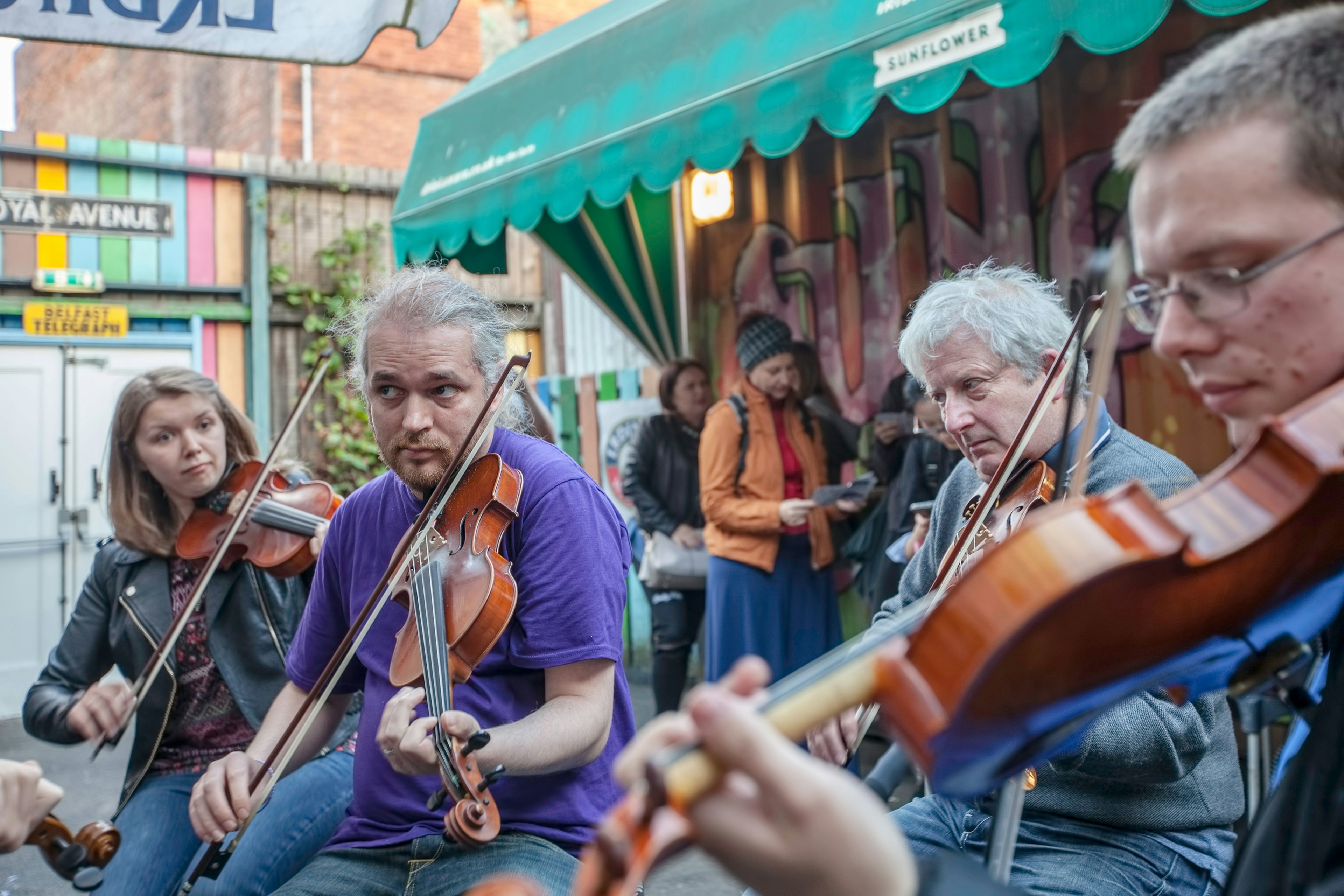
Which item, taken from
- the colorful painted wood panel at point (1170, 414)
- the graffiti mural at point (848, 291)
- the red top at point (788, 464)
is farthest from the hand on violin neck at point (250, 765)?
the graffiti mural at point (848, 291)

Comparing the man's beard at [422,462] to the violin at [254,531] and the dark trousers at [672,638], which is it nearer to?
the violin at [254,531]

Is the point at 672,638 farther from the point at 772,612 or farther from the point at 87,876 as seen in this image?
the point at 87,876

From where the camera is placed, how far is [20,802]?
148 cm

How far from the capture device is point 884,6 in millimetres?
3518

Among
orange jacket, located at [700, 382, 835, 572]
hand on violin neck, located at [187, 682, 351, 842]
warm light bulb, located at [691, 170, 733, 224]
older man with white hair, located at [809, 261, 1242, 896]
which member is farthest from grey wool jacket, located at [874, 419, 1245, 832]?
warm light bulb, located at [691, 170, 733, 224]

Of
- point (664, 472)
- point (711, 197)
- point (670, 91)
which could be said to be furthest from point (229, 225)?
point (670, 91)

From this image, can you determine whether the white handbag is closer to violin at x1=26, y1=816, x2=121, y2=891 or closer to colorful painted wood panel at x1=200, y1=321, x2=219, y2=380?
violin at x1=26, y1=816, x2=121, y2=891

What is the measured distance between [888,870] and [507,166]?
187 inches

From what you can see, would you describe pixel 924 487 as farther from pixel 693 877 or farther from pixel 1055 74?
pixel 1055 74

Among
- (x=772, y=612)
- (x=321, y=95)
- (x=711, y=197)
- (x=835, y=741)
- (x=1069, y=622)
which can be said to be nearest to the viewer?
(x=1069, y=622)

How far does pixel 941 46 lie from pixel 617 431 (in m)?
3.86

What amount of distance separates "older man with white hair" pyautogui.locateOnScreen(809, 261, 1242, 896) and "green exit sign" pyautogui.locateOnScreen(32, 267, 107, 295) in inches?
248

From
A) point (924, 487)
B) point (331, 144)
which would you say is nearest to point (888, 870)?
point (924, 487)

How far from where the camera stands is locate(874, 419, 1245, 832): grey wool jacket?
1550mm
